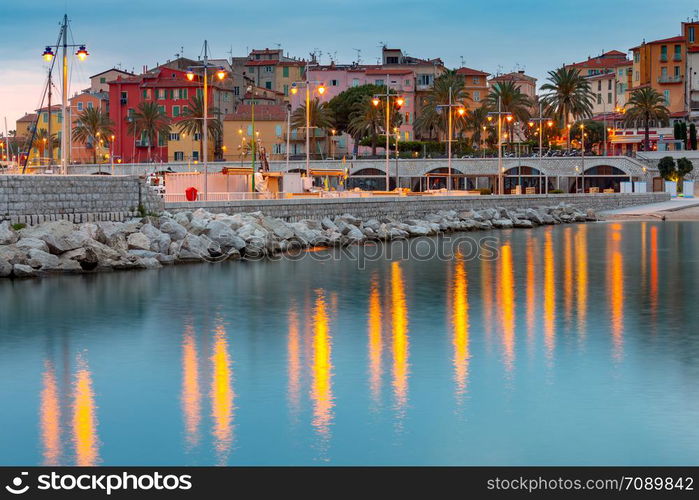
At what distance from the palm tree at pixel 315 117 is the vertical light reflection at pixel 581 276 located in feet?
176

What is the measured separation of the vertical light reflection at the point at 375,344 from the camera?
18158mm

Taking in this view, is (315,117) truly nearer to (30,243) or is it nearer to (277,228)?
(277,228)

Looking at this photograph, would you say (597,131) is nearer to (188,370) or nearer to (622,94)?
(622,94)

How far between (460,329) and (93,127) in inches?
4213

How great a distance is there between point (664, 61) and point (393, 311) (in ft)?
383

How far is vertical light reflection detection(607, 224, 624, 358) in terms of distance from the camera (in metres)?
23.7

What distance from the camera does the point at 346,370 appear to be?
774 inches

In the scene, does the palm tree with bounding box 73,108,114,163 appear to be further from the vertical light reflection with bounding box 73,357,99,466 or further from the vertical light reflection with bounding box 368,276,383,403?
the vertical light reflection with bounding box 73,357,99,466

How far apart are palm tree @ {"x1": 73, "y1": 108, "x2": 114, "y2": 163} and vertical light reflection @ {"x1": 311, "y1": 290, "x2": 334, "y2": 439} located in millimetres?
98574

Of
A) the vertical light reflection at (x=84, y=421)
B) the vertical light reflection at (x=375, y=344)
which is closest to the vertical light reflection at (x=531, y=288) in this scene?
the vertical light reflection at (x=375, y=344)

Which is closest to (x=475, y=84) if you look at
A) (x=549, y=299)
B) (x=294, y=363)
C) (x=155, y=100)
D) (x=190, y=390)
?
(x=155, y=100)
